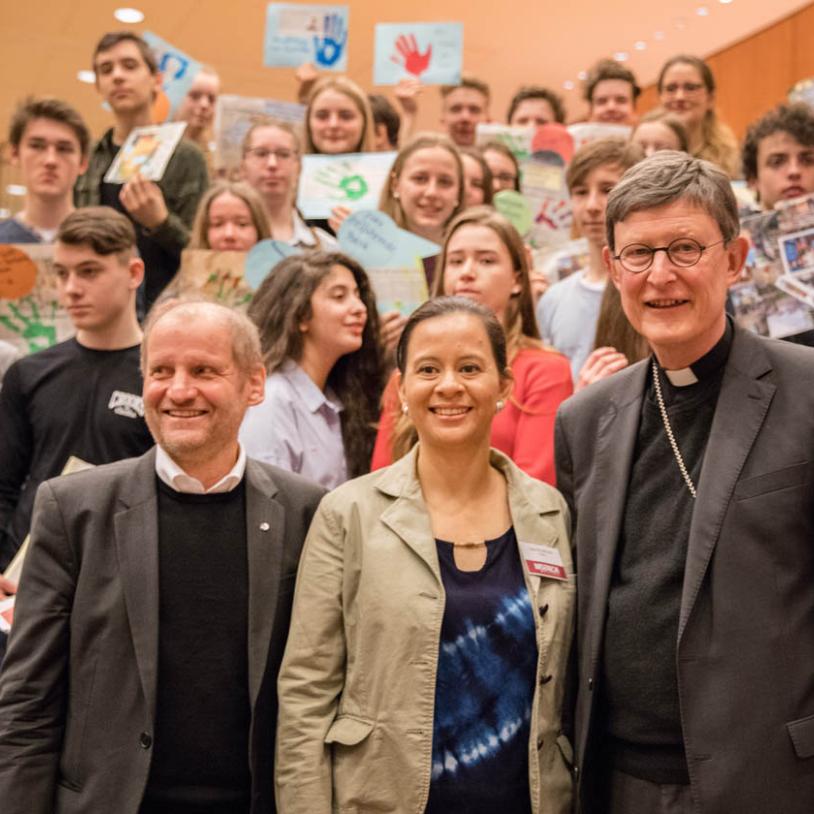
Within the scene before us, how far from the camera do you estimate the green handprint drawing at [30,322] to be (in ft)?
12.1

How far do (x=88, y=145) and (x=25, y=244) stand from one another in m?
0.72

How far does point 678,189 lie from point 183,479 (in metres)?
1.16

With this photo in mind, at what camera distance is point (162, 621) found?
2.11m

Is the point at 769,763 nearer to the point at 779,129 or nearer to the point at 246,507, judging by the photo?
the point at 246,507

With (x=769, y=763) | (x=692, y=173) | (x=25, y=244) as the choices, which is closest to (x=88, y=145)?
(x=25, y=244)

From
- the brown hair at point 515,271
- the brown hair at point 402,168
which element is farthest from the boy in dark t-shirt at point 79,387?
the brown hair at point 402,168

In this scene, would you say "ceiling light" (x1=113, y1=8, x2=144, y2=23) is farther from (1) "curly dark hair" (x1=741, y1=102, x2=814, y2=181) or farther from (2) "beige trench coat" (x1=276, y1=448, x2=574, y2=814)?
(2) "beige trench coat" (x1=276, y1=448, x2=574, y2=814)

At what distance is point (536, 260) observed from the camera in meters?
4.07

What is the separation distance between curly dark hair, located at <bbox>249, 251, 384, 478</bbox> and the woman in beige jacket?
93 centimetres

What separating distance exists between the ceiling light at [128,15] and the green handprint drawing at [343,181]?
536cm

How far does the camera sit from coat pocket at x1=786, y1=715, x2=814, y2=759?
1.80 m

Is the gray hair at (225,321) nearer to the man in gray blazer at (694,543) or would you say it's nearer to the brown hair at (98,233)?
the man in gray blazer at (694,543)

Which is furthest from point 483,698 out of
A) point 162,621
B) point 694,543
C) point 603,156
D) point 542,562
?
point 603,156

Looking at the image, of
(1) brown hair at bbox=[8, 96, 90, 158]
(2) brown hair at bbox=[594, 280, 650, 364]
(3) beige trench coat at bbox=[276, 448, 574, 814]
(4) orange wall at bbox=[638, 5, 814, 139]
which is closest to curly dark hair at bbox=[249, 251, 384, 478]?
(2) brown hair at bbox=[594, 280, 650, 364]
